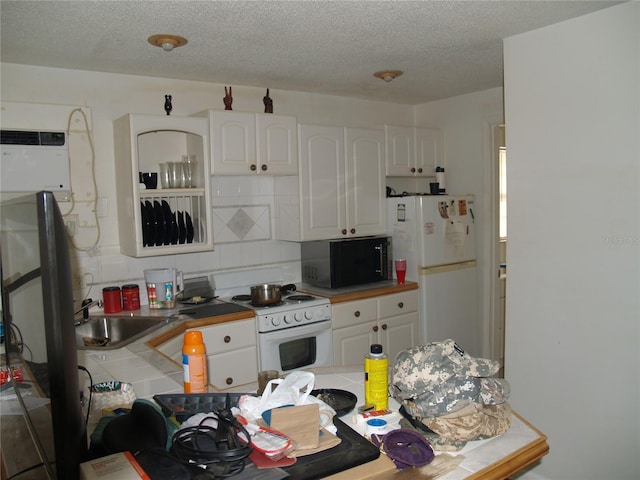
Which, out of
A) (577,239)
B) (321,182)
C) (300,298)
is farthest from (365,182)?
(577,239)

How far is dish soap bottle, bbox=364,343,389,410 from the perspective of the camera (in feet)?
4.87

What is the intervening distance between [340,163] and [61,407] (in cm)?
308

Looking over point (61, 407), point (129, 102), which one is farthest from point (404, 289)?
point (61, 407)

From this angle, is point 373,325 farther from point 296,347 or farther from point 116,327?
point 116,327

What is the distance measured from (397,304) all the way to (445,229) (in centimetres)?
73

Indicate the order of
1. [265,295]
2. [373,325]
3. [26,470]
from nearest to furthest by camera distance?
1. [26,470]
2. [265,295]
3. [373,325]

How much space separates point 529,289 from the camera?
8.87 feet

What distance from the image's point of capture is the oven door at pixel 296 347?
3.25 metres

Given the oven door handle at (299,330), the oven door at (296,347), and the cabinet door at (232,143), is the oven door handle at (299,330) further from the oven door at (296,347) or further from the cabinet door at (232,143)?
the cabinet door at (232,143)

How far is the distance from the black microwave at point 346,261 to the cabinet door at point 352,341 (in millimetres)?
341

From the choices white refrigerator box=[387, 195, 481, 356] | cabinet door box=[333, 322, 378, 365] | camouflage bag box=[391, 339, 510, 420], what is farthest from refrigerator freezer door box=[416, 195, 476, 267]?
camouflage bag box=[391, 339, 510, 420]

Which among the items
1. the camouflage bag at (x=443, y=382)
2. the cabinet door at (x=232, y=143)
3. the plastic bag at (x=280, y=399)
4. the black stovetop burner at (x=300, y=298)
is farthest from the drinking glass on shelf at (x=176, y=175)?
the camouflage bag at (x=443, y=382)

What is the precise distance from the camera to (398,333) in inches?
153

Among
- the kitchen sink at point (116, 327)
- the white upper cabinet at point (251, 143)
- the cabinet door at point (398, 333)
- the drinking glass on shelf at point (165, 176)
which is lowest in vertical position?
the cabinet door at point (398, 333)
